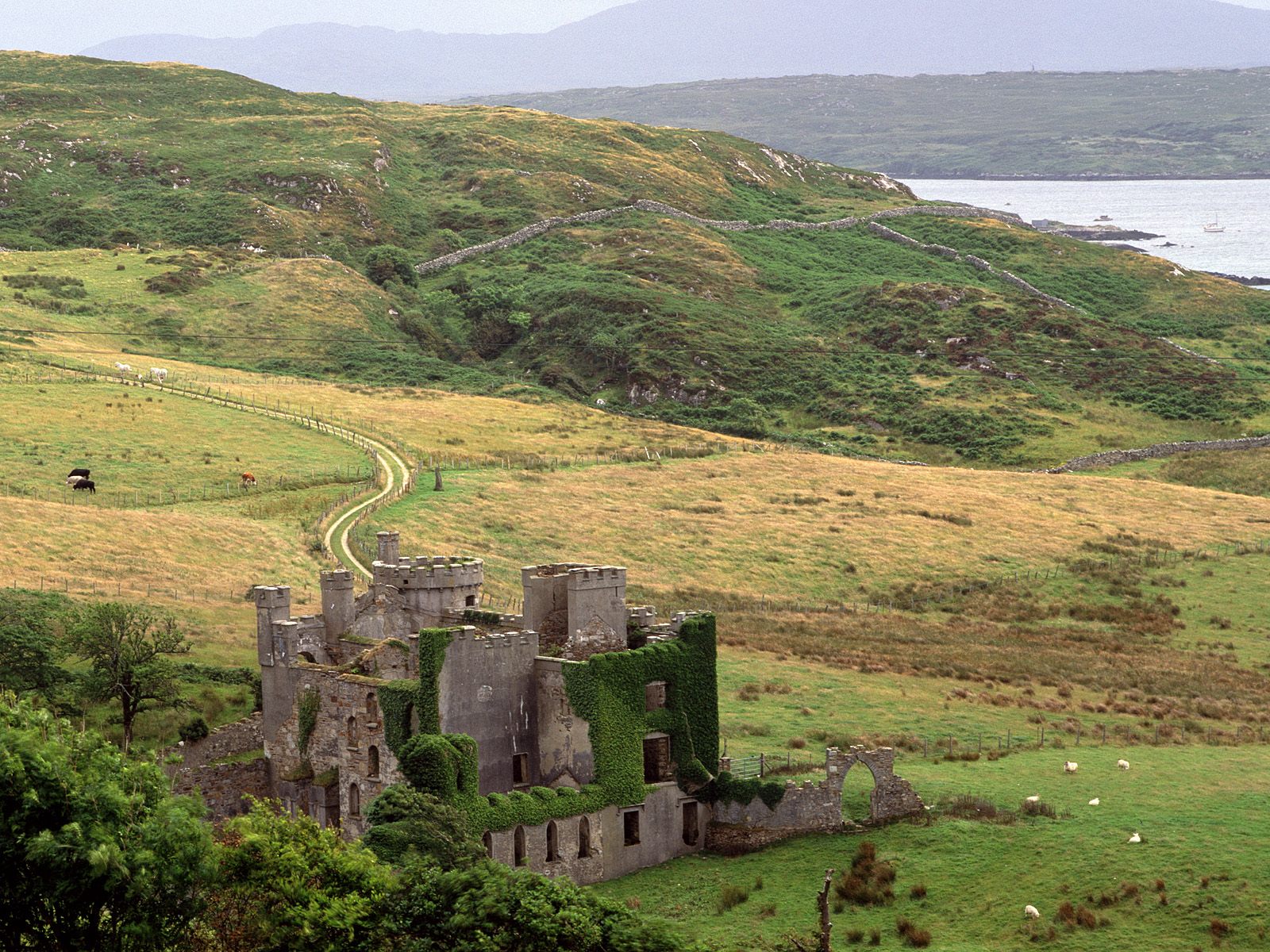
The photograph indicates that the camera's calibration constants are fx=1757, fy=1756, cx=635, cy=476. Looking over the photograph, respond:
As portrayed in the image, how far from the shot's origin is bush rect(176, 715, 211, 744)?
50.4 metres

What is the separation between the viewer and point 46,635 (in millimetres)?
52812

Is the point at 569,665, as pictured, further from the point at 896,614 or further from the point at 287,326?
the point at 287,326

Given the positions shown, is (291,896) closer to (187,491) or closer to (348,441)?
(187,491)

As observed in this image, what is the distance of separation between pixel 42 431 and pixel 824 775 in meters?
69.4

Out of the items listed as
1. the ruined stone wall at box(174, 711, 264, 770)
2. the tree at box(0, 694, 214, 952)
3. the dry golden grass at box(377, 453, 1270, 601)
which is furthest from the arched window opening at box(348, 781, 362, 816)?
the dry golden grass at box(377, 453, 1270, 601)

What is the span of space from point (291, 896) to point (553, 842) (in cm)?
1176

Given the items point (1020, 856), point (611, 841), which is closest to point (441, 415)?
point (611, 841)

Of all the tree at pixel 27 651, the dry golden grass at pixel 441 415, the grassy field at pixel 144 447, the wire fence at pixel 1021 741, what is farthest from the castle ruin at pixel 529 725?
the dry golden grass at pixel 441 415

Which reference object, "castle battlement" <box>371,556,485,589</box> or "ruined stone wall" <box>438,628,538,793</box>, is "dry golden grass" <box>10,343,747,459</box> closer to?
"castle battlement" <box>371,556,485,589</box>

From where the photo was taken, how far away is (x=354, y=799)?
153ft

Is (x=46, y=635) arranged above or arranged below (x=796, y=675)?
above

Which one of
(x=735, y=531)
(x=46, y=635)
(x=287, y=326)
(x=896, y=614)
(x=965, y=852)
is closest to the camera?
(x=965, y=852)

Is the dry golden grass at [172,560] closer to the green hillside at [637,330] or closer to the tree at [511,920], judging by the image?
the tree at [511,920]

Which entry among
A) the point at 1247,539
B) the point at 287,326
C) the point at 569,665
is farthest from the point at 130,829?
the point at 287,326
